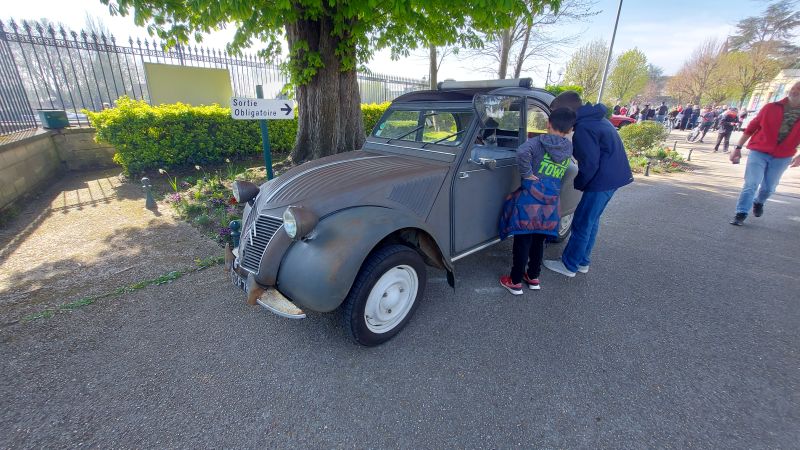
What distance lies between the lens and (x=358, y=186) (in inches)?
94.3

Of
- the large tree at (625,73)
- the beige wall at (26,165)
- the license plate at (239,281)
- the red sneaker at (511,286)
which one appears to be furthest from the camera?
the large tree at (625,73)

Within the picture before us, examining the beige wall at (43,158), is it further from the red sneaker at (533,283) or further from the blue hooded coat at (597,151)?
the blue hooded coat at (597,151)

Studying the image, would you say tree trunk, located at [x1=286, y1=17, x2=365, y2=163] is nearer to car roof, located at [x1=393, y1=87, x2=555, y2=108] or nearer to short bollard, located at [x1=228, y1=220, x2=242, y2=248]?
car roof, located at [x1=393, y1=87, x2=555, y2=108]

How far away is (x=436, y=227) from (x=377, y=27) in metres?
4.78

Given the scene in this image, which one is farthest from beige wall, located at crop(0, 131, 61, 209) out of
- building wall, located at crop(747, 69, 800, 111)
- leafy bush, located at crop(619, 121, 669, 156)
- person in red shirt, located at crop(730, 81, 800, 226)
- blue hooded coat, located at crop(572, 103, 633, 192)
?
building wall, located at crop(747, 69, 800, 111)

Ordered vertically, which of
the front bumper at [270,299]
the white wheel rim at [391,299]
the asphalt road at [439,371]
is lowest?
the asphalt road at [439,371]

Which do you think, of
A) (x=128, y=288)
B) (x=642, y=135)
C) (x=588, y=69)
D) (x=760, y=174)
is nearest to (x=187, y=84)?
(x=128, y=288)

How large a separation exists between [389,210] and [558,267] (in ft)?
7.81

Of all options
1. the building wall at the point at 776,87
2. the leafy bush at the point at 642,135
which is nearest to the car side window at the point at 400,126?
the leafy bush at the point at 642,135

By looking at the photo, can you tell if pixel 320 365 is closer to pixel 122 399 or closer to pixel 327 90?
pixel 122 399

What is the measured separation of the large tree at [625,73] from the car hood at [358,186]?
130 ft

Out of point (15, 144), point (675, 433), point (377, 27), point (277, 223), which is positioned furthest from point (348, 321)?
point (15, 144)

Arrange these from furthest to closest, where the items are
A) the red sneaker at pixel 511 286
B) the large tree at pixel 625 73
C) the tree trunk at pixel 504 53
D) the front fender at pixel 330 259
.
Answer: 1. the large tree at pixel 625 73
2. the tree trunk at pixel 504 53
3. the red sneaker at pixel 511 286
4. the front fender at pixel 330 259

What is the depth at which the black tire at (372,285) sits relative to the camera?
224cm
